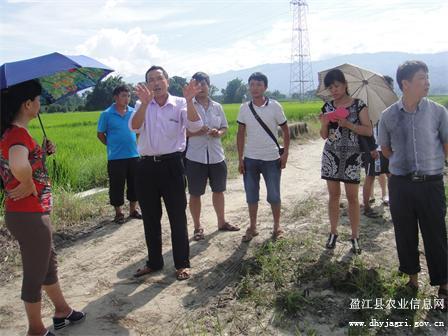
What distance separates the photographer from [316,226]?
4742 millimetres

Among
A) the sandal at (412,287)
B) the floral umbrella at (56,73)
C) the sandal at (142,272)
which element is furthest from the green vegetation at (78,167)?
the sandal at (412,287)

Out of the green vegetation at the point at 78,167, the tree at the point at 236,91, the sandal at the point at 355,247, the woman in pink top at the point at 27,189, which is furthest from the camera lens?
the tree at the point at 236,91

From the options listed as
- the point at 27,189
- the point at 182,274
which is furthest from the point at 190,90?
the point at 182,274

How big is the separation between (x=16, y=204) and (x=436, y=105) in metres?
3.06

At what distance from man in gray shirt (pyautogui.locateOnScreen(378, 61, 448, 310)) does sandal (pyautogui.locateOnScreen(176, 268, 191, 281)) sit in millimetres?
1894

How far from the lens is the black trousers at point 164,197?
3.59 m

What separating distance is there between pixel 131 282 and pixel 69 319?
2.41 ft

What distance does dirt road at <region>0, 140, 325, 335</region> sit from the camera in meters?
3.07

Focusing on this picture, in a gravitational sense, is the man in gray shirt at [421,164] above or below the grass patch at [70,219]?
above

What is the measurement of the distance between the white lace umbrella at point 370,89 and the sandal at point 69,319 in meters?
2.94

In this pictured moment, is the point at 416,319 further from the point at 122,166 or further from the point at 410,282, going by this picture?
the point at 122,166

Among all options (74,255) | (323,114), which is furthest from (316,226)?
(74,255)

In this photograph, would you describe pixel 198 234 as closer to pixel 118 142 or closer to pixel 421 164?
pixel 118 142

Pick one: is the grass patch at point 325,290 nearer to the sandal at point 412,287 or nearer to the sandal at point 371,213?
the sandal at point 412,287
